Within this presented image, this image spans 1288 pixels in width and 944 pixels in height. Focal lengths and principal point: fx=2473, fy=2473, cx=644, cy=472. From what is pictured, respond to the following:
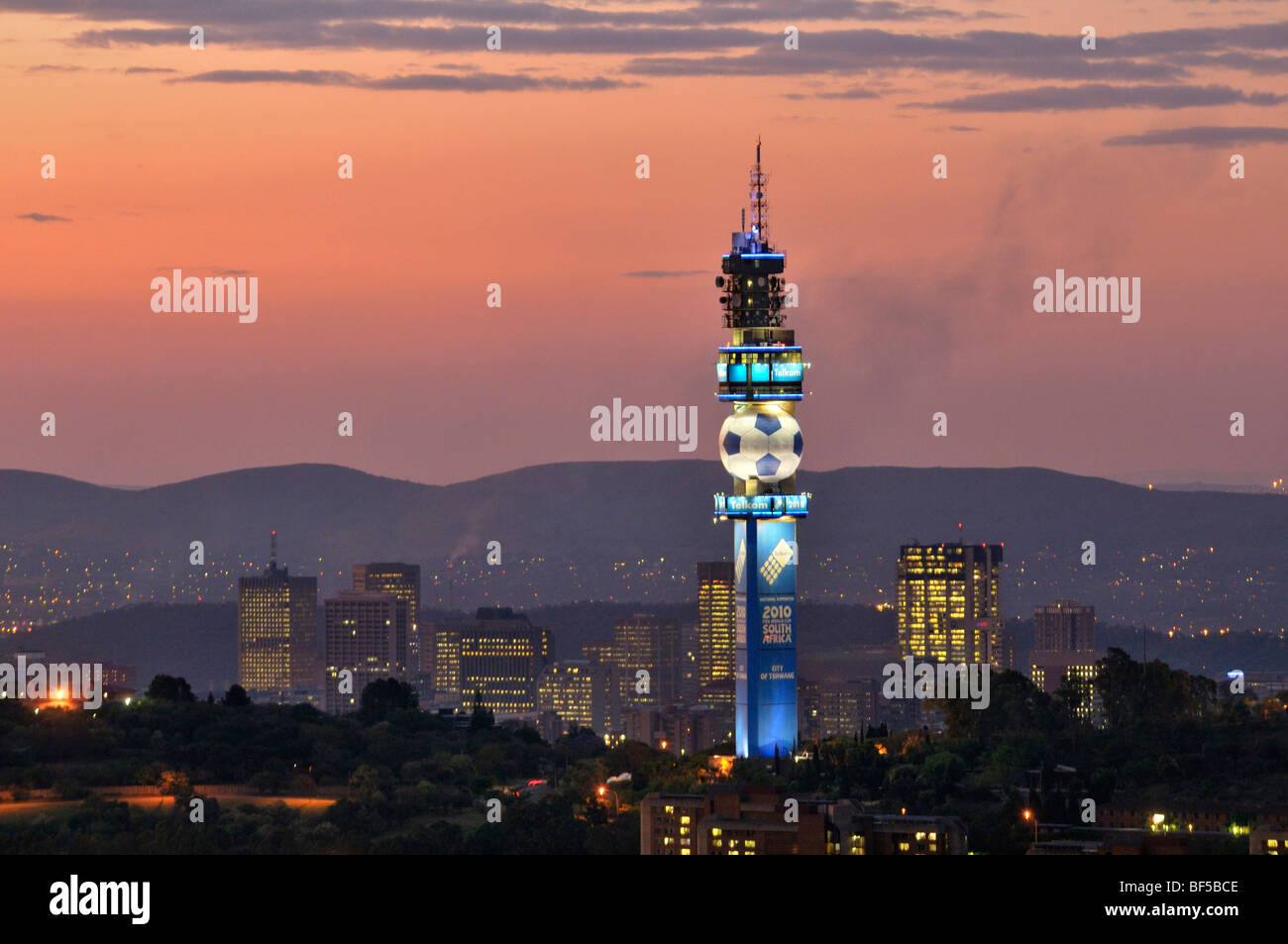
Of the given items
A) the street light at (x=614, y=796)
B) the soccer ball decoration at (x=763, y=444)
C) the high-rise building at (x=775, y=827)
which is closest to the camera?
the high-rise building at (x=775, y=827)

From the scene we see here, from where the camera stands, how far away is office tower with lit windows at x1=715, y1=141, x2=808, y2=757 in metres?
175

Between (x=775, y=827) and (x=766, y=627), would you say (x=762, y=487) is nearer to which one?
(x=766, y=627)

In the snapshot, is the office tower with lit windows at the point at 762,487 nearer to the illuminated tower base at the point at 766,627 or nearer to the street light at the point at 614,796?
the illuminated tower base at the point at 766,627

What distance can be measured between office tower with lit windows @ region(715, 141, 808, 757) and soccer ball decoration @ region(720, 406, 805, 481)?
0.23 feet

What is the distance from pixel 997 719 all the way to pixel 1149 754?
44.0ft

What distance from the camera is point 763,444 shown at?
6885 inches

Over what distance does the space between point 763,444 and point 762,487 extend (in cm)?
308

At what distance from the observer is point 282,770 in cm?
19800

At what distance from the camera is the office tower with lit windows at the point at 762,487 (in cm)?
17462

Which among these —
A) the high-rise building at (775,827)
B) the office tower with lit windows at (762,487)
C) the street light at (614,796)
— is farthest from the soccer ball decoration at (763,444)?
the high-rise building at (775,827)

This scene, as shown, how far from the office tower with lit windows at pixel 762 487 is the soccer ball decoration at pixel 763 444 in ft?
0.23
